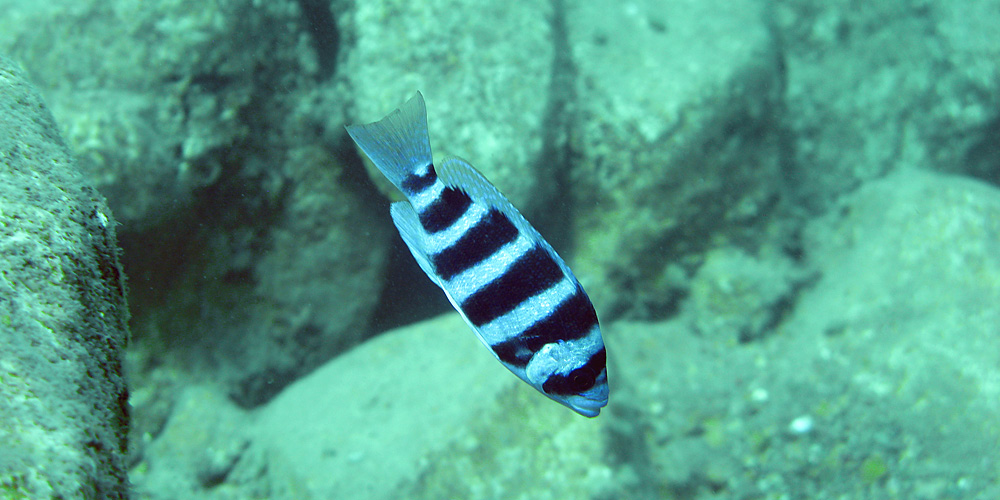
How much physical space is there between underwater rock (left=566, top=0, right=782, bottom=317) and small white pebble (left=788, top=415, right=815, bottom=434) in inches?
56.8

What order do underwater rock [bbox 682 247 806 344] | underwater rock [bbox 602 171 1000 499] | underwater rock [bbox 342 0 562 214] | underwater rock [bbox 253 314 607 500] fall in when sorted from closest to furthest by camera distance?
1. underwater rock [bbox 253 314 607 500]
2. underwater rock [bbox 342 0 562 214]
3. underwater rock [bbox 602 171 1000 499]
4. underwater rock [bbox 682 247 806 344]

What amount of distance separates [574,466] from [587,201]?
2.22 metres

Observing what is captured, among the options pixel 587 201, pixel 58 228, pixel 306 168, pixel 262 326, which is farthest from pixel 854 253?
pixel 58 228

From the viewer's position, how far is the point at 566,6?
5086 millimetres

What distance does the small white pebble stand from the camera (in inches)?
159

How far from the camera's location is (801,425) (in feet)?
13.3

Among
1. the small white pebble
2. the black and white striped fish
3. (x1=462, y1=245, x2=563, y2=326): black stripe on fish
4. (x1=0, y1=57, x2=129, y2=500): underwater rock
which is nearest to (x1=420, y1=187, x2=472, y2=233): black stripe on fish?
the black and white striped fish

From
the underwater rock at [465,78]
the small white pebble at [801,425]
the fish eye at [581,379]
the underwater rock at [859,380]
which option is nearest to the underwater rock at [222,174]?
the underwater rock at [465,78]

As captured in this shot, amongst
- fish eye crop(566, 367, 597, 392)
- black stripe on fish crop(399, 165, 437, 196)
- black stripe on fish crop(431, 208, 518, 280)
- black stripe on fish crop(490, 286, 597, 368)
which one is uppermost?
black stripe on fish crop(399, 165, 437, 196)

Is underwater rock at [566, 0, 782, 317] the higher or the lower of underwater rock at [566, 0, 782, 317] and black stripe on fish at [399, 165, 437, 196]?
the lower

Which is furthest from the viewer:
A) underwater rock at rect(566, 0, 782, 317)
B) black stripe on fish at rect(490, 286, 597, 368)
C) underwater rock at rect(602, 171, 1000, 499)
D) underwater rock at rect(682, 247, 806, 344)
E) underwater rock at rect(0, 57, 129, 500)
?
underwater rock at rect(682, 247, 806, 344)

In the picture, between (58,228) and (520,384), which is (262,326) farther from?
(58,228)

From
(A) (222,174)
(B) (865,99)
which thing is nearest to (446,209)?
(A) (222,174)

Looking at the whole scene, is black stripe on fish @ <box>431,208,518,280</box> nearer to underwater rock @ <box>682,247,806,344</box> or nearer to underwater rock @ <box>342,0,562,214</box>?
underwater rock @ <box>342,0,562,214</box>
